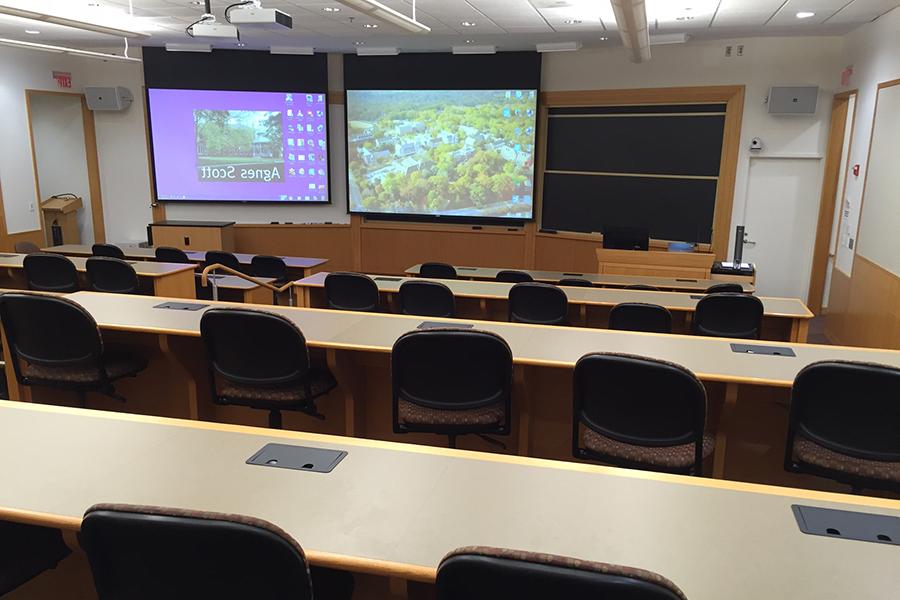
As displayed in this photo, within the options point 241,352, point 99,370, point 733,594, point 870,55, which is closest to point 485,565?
point 733,594

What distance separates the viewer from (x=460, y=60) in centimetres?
938

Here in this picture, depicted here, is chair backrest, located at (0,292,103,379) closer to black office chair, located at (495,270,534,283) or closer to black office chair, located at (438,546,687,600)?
black office chair, located at (438,546,687,600)

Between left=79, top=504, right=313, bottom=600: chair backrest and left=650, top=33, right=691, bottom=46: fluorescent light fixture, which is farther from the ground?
left=650, top=33, right=691, bottom=46: fluorescent light fixture

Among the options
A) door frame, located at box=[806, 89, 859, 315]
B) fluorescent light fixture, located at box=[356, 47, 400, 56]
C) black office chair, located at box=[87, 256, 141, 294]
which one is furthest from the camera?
fluorescent light fixture, located at box=[356, 47, 400, 56]

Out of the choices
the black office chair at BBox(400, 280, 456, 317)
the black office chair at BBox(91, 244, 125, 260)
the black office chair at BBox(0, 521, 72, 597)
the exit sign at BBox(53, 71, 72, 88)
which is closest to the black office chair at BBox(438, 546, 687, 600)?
the black office chair at BBox(0, 521, 72, 597)

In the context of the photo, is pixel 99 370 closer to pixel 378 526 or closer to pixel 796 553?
pixel 378 526

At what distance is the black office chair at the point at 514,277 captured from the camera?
19.7 feet

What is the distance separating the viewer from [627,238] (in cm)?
723

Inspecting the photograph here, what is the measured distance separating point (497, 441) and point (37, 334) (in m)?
2.33

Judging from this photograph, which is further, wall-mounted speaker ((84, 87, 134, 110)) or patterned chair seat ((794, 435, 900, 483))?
wall-mounted speaker ((84, 87, 134, 110))

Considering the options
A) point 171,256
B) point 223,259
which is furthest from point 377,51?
point 171,256

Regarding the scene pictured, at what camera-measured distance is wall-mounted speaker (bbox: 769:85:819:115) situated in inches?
309

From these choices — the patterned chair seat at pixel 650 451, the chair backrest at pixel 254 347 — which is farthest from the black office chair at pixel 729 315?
the chair backrest at pixel 254 347

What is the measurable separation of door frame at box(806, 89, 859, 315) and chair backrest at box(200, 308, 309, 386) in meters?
7.04
